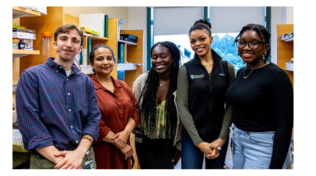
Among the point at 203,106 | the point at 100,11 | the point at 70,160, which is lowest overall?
the point at 70,160

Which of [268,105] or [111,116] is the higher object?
[268,105]

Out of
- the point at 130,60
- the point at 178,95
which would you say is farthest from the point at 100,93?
the point at 130,60

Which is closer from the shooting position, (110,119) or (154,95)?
(110,119)

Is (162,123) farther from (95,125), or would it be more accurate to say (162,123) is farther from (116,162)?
(95,125)

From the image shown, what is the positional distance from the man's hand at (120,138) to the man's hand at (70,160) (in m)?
0.32

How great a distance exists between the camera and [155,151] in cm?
165

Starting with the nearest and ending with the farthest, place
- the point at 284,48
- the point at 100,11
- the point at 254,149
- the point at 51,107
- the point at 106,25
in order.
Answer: the point at 51,107, the point at 254,149, the point at 106,25, the point at 284,48, the point at 100,11

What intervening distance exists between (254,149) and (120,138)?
806mm

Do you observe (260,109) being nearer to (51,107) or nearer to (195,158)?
(195,158)

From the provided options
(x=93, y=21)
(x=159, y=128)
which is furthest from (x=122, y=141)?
(x=93, y=21)

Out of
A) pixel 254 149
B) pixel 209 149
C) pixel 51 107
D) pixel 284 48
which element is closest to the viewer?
pixel 51 107

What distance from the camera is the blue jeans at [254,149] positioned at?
1124 millimetres

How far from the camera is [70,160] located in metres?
1.09

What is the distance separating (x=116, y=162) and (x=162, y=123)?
0.41 m
